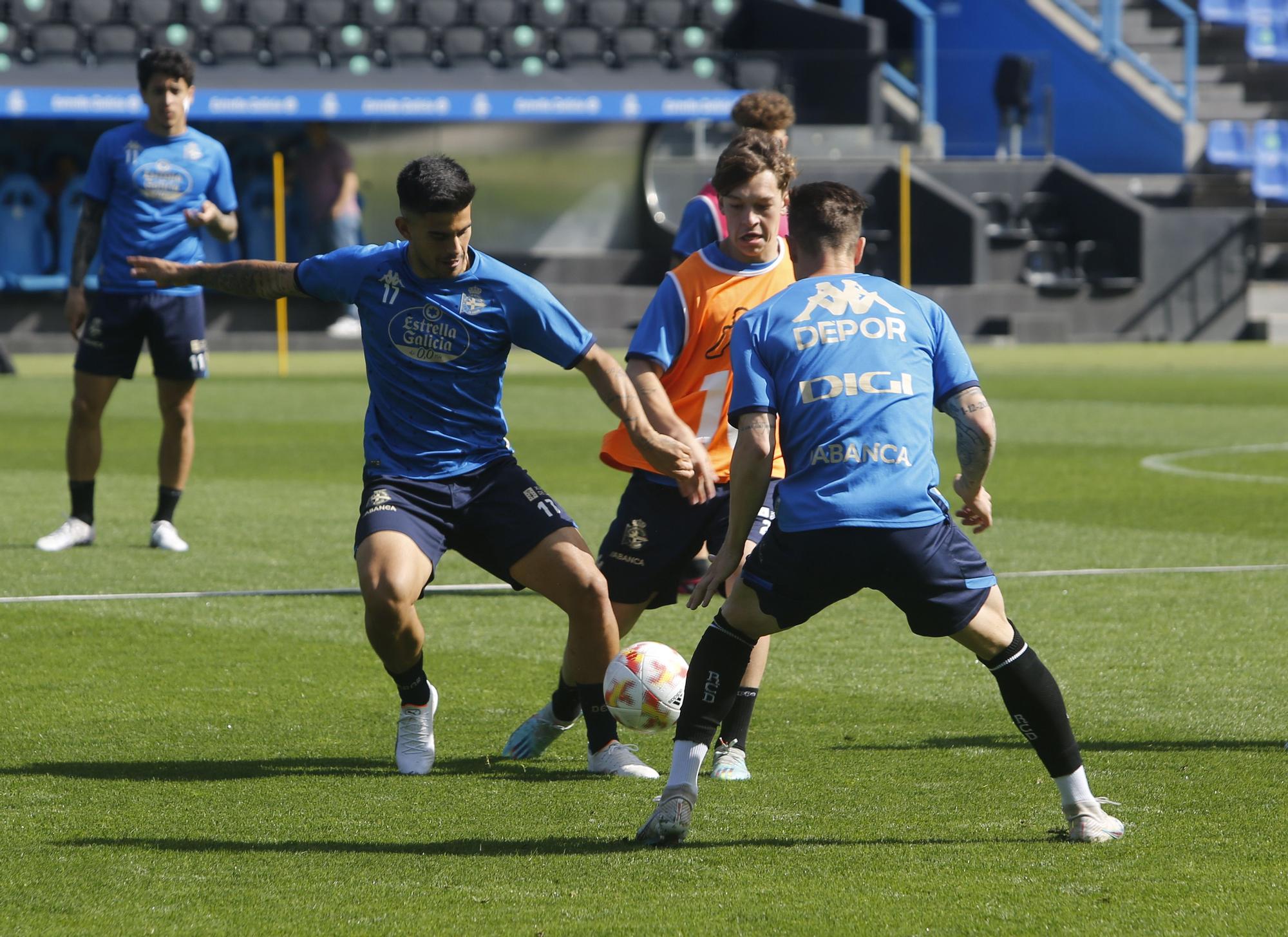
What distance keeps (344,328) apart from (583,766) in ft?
73.8

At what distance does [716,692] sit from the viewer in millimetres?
4406

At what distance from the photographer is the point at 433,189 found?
5.02 m

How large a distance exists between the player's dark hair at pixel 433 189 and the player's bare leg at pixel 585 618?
0.93 metres

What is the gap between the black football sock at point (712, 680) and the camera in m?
4.41

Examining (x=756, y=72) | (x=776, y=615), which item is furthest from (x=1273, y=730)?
(x=756, y=72)

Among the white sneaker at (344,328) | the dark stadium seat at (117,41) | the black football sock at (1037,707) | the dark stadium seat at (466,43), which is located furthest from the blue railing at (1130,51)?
the black football sock at (1037,707)

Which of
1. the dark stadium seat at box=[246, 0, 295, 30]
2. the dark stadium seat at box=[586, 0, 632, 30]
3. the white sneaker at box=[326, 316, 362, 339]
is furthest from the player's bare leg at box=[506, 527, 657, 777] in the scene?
the dark stadium seat at box=[586, 0, 632, 30]

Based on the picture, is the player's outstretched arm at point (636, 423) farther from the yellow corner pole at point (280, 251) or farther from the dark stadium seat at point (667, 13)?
the dark stadium seat at point (667, 13)

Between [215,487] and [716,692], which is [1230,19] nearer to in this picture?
[215,487]

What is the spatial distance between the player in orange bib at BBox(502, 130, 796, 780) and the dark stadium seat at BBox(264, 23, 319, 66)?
2412 centimetres

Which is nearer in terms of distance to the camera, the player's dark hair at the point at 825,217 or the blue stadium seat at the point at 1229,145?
the player's dark hair at the point at 825,217

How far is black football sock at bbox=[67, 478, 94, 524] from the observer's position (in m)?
9.45

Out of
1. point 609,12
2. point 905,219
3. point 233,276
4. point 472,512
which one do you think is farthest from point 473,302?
point 609,12

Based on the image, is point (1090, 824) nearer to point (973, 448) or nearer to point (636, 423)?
point (973, 448)
